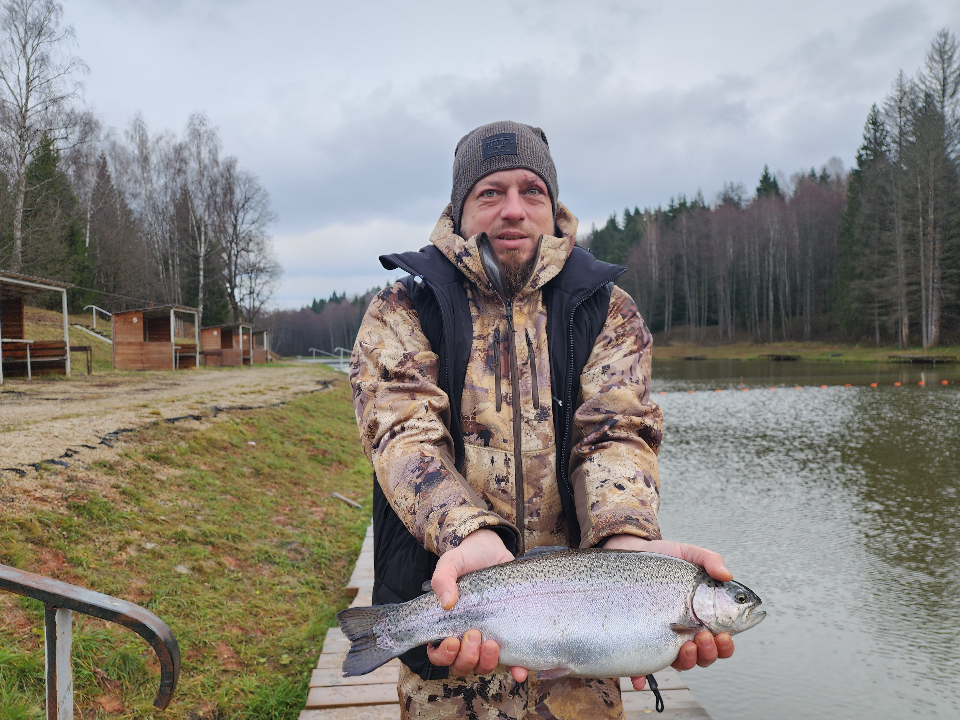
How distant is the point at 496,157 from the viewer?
273cm

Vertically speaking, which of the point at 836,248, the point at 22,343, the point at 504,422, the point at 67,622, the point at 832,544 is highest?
the point at 836,248

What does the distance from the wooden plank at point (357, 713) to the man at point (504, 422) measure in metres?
1.85

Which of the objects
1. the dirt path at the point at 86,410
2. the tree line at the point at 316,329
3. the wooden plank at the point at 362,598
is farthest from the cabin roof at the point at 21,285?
the tree line at the point at 316,329

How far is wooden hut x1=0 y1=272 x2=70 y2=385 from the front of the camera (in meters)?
17.0

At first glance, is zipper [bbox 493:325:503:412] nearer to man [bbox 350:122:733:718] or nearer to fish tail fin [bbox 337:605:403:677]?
man [bbox 350:122:733:718]

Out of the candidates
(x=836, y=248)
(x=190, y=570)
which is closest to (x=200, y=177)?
(x=190, y=570)

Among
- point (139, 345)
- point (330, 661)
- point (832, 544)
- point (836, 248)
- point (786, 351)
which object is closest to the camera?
point (330, 661)

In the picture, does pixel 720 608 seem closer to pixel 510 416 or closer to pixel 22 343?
pixel 510 416

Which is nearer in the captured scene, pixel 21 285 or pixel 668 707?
pixel 668 707

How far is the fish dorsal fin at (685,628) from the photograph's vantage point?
Result: 7.19ft

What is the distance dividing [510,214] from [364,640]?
1.63 metres

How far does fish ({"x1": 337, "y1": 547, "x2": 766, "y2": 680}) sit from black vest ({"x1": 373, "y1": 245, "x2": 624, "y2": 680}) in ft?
0.65

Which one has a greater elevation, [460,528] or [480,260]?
[480,260]

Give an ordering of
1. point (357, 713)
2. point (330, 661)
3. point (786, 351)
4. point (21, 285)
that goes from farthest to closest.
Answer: point (786, 351)
point (21, 285)
point (330, 661)
point (357, 713)
